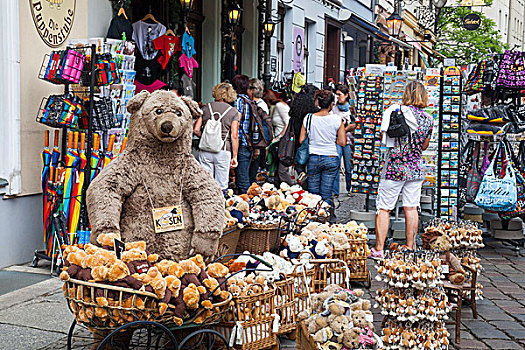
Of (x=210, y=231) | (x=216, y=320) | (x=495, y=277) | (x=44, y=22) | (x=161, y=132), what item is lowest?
(x=495, y=277)

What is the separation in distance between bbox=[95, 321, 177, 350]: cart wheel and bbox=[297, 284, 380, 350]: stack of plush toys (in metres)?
0.75

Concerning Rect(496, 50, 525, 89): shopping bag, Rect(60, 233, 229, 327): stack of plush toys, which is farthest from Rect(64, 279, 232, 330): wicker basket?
Rect(496, 50, 525, 89): shopping bag

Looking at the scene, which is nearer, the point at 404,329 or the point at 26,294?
the point at 404,329

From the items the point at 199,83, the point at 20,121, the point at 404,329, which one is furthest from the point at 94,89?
the point at 199,83

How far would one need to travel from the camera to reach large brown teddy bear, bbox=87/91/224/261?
4141 mm

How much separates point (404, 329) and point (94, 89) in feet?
12.3

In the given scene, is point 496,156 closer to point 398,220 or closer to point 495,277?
point 398,220

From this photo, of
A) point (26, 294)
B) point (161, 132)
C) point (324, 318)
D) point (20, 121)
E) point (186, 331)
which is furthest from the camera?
point (20, 121)

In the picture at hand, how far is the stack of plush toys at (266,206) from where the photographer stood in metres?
5.40

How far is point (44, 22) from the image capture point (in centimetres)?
638

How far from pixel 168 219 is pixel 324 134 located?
3.97 metres

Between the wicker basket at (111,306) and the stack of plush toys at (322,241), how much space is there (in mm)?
1803

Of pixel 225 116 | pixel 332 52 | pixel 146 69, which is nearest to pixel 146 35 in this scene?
pixel 146 69

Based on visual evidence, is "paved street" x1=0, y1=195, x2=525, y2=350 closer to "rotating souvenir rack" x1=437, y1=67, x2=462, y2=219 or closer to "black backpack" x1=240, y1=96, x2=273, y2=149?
"rotating souvenir rack" x1=437, y1=67, x2=462, y2=219
